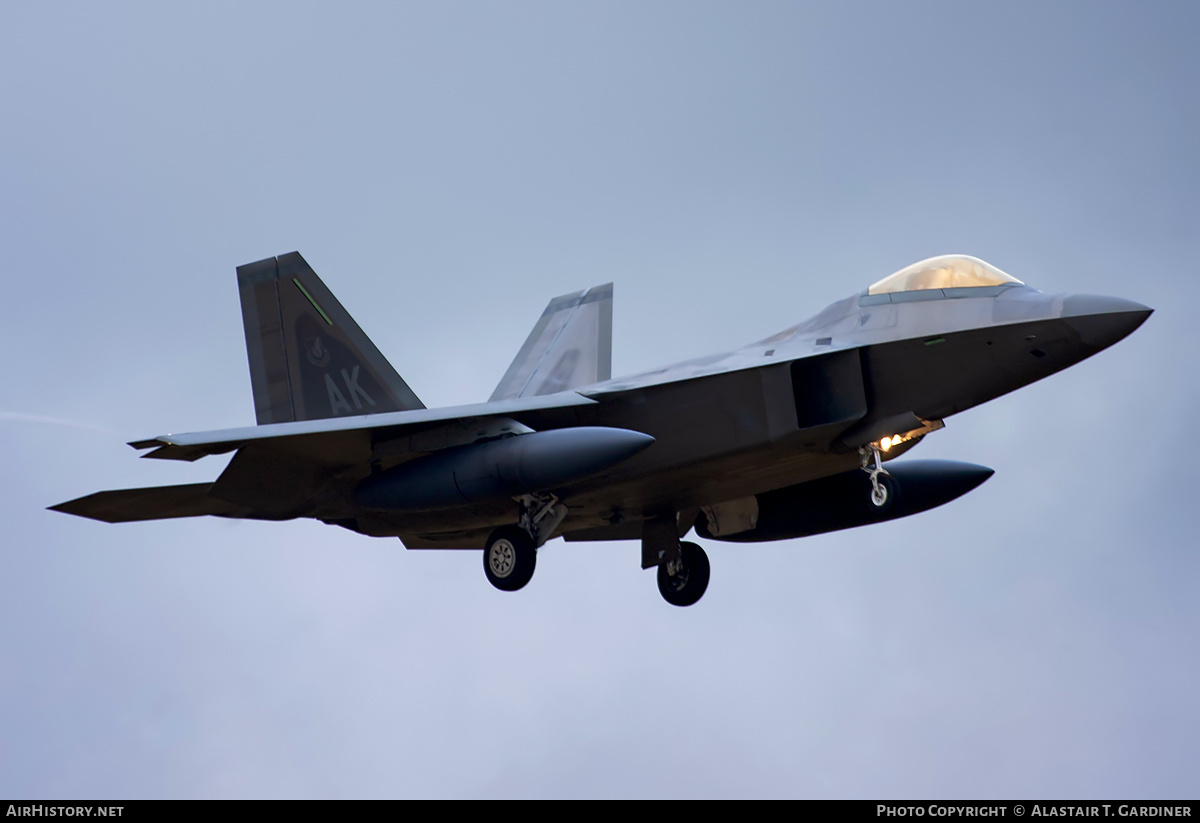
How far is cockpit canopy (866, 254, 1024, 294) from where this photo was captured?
48.7 feet

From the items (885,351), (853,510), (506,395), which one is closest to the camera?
(885,351)

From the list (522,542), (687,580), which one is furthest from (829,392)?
(687,580)

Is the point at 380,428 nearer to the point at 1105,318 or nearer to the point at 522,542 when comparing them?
the point at 522,542

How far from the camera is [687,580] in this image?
58.7 ft

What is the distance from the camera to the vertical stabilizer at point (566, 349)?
67.0 feet

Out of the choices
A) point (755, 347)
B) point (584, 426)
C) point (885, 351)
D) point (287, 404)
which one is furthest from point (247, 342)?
point (885, 351)

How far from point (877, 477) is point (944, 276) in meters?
2.19

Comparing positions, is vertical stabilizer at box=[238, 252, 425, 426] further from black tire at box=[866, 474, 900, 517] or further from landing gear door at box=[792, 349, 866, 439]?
black tire at box=[866, 474, 900, 517]

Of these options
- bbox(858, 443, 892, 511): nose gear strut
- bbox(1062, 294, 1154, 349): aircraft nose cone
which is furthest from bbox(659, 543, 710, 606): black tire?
bbox(1062, 294, 1154, 349): aircraft nose cone

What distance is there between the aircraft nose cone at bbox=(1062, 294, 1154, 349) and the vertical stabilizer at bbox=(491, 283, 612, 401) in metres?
7.94
